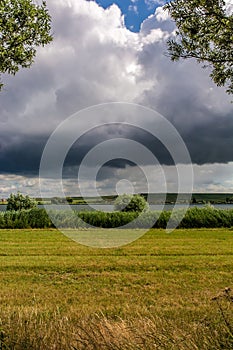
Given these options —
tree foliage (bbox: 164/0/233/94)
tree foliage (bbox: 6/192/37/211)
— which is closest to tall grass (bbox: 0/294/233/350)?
tree foliage (bbox: 164/0/233/94)

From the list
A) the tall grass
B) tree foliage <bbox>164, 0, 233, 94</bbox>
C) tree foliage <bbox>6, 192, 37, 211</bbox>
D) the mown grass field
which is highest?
tree foliage <bbox>164, 0, 233, 94</bbox>

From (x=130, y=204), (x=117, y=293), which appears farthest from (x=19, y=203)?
(x=117, y=293)

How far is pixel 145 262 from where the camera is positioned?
36.1ft

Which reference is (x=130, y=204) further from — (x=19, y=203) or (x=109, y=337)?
(x=109, y=337)

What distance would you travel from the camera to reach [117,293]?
7980 millimetres

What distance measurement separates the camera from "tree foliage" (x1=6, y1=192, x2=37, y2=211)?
25.6 metres

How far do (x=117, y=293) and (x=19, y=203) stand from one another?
743 inches

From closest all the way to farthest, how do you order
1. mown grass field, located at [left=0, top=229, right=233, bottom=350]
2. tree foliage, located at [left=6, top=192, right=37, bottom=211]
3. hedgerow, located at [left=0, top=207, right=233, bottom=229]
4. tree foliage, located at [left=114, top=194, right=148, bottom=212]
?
1. mown grass field, located at [left=0, top=229, right=233, bottom=350]
2. hedgerow, located at [left=0, top=207, right=233, bottom=229]
3. tree foliage, located at [left=114, top=194, right=148, bottom=212]
4. tree foliage, located at [left=6, top=192, right=37, bottom=211]

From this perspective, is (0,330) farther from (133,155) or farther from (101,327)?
(133,155)

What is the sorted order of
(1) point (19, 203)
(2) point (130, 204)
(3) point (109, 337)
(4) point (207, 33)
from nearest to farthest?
1. (3) point (109, 337)
2. (4) point (207, 33)
3. (2) point (130, 204)
4. (1) point (19, 203)

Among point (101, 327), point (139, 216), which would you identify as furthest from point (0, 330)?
point (139, 216)

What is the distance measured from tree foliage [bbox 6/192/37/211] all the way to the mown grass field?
952 centimetres

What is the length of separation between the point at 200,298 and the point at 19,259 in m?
6.35

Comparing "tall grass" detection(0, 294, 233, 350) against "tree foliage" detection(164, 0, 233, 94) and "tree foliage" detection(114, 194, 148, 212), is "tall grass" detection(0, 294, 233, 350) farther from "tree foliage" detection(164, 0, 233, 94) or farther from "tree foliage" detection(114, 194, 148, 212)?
"tree foliage" detection(114, 194, 148, 212)
